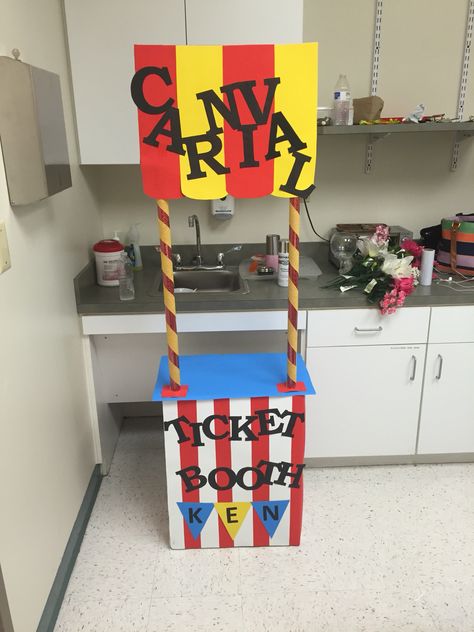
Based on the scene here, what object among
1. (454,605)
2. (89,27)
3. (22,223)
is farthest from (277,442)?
(89,27)

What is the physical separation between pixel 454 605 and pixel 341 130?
1.82m

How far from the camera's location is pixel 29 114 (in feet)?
4.79

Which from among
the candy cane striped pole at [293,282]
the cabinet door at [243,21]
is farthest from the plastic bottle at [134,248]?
the candy cane striped pole at [293,282]

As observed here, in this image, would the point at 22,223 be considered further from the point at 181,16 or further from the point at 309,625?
the point at 309,625

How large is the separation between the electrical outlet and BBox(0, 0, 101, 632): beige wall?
0.10 feet

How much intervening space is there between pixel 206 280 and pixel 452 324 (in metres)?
1.16

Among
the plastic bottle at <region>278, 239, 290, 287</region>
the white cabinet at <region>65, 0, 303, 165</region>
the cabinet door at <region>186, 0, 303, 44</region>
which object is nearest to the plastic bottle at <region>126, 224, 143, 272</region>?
the white cabinet at <region>65, 0, 303, 165</region>

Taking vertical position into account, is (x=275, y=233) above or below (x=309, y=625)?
above

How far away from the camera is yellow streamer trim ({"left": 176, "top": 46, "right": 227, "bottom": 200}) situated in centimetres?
147

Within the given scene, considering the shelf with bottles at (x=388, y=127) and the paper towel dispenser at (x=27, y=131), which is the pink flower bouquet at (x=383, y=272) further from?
the paper towel dispenser at (x=27, y=131)

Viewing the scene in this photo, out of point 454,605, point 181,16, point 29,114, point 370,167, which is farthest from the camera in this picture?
point 370,167

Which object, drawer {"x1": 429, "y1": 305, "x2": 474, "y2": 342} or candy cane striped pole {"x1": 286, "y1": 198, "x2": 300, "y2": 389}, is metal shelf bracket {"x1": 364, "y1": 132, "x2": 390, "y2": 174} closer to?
drawer {"x1": 429, "y1": 305, "x2": 474, "y2": 342}

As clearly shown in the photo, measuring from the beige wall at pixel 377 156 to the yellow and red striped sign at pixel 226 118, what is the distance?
1074 mm

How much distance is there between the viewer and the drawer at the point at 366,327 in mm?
2160
